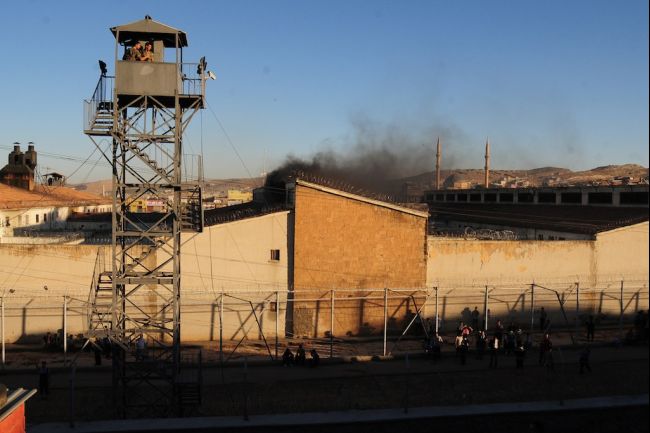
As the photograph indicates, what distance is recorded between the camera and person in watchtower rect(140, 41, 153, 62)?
13.9 metres

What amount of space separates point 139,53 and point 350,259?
1092cm

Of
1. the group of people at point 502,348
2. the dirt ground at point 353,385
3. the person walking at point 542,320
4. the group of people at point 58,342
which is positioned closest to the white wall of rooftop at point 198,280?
the group of people at point 58,342

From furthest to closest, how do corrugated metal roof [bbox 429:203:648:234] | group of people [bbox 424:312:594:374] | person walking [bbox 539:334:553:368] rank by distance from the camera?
1. corrugated metal roof [bbox 429:203:648:234]
2. person walking [bbox 539:334:553:368]
3. group of people [bbox 424:312:594:374]

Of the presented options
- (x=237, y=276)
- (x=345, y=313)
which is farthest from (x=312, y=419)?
(x=345, y=313)

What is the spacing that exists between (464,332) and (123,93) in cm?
1233

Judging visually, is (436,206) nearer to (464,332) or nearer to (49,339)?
(464,332)

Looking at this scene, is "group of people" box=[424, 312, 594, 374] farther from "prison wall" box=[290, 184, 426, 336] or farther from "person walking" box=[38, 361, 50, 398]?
"person walking" box=[38, 361, 50, 398]

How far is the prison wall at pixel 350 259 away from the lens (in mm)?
21203

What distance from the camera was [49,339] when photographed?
18.6 metres

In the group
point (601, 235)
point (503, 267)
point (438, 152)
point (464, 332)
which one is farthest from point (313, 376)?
point (438, 152)

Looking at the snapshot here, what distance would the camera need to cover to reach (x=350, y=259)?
70.5 feet

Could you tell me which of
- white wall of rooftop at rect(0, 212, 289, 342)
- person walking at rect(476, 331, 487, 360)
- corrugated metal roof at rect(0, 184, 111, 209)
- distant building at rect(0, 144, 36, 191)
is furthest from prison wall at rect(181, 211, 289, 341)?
distant building at rect(0, 144, 36, 191)

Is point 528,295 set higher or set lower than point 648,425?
lower

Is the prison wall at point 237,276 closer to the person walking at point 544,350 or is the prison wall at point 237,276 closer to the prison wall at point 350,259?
the prison wall at point 350,259
